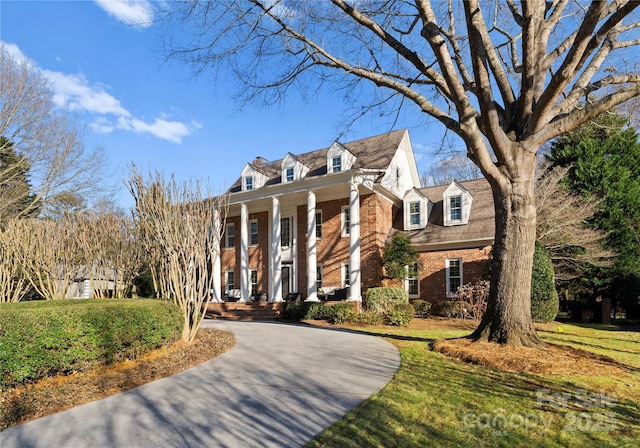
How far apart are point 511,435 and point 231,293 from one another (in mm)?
21885

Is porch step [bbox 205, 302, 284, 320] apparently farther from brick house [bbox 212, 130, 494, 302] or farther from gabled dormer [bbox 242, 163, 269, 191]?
gabled dormer [bbox 242, 163, 269, 191]

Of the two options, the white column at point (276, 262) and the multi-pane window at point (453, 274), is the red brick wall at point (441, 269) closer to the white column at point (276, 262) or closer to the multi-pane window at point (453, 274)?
the multi-pane window at point (453, 274)

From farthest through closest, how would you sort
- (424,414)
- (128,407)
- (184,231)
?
(184,231), (128,407), (424,414)

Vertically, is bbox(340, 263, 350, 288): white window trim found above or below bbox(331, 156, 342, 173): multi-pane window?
below

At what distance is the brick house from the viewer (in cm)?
1878

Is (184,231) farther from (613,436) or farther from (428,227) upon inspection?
(428,227)

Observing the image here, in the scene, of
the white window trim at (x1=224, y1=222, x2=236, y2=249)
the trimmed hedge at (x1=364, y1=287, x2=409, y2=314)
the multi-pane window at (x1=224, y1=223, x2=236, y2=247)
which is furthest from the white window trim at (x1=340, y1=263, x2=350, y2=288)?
the multi-pane window at (x1=224, y1=223, x2=236, y2=247)

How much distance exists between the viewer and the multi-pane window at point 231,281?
24.7 m

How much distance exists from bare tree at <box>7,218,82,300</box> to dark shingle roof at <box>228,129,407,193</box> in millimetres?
11237

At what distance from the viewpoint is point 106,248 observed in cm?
1408

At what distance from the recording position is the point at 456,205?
66.0ft

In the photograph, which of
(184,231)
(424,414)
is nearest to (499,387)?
(424,414)

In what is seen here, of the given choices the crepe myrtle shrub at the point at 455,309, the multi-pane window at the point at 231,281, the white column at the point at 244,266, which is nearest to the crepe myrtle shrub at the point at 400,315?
the crepe myrtle shrub at the point at 455,309

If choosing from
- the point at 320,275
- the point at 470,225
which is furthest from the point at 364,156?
the point at 320,275
